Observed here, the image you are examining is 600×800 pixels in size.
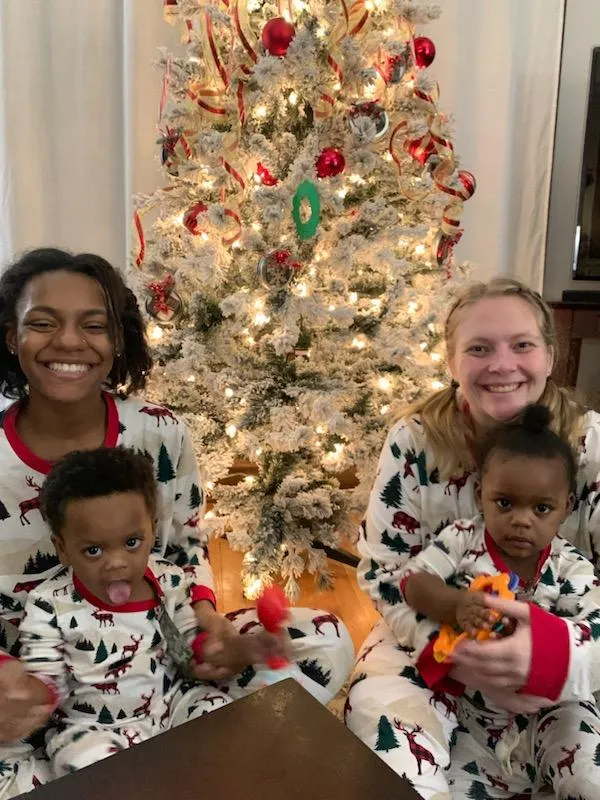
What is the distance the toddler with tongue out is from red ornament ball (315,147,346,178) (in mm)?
1141

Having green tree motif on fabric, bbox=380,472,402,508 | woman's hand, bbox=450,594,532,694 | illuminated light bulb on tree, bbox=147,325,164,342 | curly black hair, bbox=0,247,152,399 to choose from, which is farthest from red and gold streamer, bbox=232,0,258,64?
woman's hand, bbox=450,594,532,694

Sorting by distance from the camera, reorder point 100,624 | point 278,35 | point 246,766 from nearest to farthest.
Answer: point 246,766 < point 100,624 < point 278,35

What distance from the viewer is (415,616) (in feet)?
4.32

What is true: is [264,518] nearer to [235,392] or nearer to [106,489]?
[235,392]

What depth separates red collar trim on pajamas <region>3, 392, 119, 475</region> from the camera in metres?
1.27

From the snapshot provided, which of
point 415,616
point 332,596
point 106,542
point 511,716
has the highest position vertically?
point 106,542

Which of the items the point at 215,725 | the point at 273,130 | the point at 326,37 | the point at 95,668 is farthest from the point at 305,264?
the point at 215,725

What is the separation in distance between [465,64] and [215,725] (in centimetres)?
282

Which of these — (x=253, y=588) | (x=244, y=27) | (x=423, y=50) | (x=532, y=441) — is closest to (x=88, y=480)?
(x=532, y=441)

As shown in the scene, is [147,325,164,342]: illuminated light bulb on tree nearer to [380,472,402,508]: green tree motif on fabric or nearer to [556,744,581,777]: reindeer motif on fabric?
[380,472,402,508]: green tree motif on fabric

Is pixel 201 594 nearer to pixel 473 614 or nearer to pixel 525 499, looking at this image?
pixel 473 614

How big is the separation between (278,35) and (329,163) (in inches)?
14.0

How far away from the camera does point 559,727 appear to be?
3.85 ft

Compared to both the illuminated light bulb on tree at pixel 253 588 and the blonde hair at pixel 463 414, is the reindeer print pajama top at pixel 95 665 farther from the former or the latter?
the illuminated light bulb on tree at pixel 253 588
